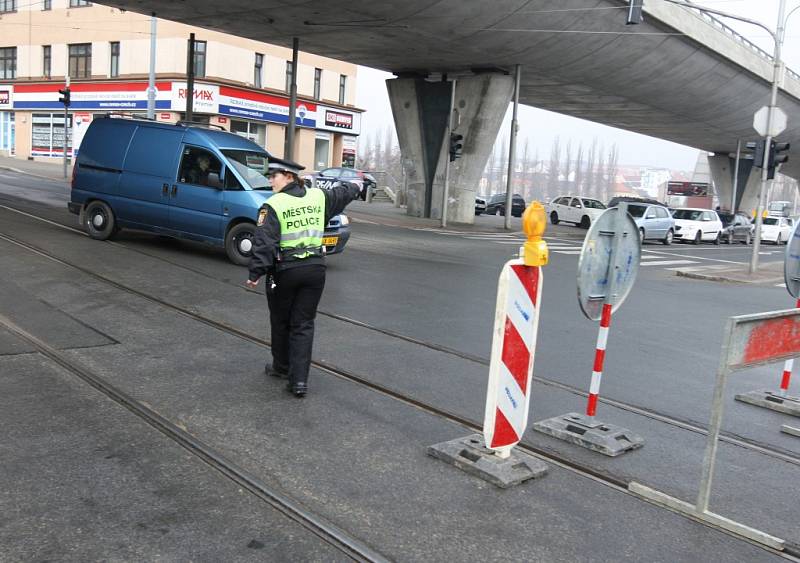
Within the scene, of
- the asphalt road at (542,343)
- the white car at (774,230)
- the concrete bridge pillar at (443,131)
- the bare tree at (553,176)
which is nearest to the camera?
the asphalt road at (542,343)

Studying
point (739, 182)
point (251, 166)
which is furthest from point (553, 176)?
point (251, 166)

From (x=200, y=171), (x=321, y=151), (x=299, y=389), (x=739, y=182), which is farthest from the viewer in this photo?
(x=739, y=182)

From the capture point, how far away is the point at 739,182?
56312 mm

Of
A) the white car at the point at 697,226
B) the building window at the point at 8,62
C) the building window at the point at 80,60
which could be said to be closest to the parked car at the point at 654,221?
the white car at the point at 697,226

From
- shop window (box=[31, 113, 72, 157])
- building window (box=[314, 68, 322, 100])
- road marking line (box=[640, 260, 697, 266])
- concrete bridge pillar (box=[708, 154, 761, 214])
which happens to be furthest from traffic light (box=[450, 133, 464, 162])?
concrete bridge pillar (box=[708, 154, 761, 214])

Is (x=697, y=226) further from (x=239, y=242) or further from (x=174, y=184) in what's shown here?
(x=174, y=184)

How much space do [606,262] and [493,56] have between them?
22.2 metres

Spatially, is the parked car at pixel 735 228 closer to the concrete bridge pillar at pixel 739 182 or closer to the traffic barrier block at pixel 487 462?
the concrete bridge pillar at pixel 739 182

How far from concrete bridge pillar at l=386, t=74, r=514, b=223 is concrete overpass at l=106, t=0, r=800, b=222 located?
0.04 m

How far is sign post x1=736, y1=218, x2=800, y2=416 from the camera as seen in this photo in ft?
20.7

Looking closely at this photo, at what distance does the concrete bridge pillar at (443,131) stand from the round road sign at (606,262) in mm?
23862

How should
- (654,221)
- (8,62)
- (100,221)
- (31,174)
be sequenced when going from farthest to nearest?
1. (8,62)
2. (31,174)
3. (654,221)
4. (100,221)

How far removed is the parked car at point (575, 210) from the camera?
35469mm

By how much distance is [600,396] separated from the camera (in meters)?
6.34
